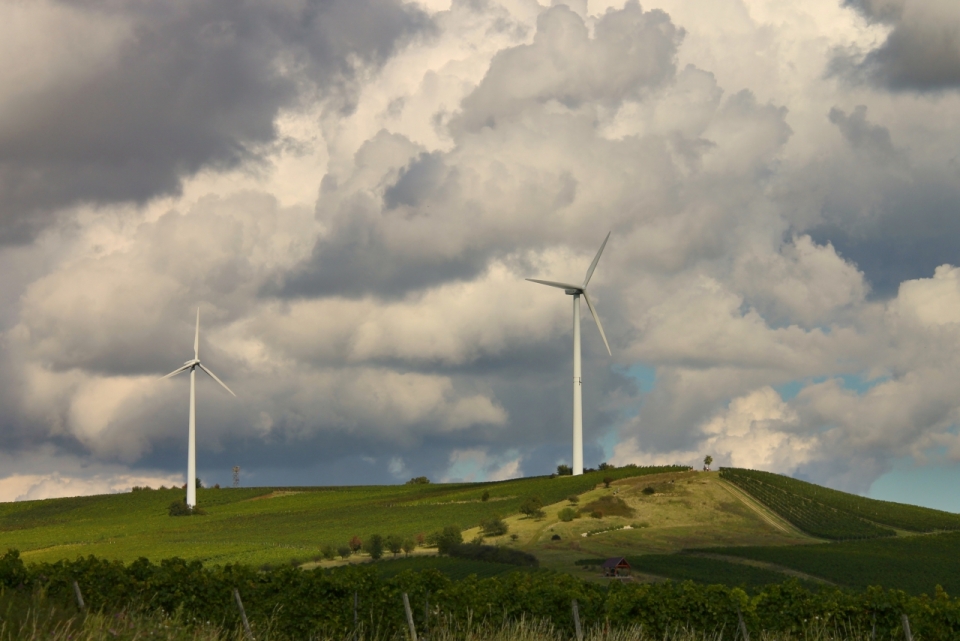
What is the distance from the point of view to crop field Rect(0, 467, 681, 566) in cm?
11725

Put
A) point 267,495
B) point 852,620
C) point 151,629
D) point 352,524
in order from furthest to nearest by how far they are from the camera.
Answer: point 267,495
point 352,524
point 852,620
point 151,629

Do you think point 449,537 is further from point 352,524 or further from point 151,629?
point 151,629

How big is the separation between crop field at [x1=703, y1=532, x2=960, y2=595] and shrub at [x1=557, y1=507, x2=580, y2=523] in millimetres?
22624

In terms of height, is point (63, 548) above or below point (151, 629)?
below

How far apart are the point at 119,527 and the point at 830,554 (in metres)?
114

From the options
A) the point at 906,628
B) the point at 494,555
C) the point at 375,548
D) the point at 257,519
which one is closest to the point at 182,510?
the point at 257,519

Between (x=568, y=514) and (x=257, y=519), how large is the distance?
6083 cm

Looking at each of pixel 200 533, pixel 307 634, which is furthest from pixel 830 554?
pixel 200 533

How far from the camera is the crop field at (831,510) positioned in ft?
414

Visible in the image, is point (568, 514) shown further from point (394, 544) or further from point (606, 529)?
point (394, 544)

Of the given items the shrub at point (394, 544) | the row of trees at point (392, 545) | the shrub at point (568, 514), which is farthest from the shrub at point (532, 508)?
the shrub at point (394, 544)

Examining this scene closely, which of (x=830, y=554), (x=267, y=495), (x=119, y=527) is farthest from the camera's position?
(x=267, y=495)

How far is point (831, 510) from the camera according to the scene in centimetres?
13875

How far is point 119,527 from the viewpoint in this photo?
511 ft
